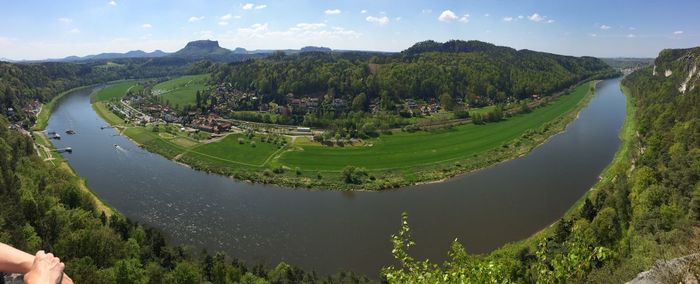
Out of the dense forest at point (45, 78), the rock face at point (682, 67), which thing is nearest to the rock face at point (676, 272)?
the rock face at point (682, 67)

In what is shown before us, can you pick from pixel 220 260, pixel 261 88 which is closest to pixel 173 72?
pixel 261 88

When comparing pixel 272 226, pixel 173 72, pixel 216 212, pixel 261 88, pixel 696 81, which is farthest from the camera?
pixel 173 72

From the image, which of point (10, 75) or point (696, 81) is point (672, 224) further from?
point (10, 75)

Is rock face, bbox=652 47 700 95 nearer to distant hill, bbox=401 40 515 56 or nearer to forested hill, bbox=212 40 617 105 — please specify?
forested hill, bbox=212 40 617 105

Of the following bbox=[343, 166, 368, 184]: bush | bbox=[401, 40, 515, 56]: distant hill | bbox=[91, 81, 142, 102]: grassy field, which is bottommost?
bbox=[343, 166, 368, 184]: bush

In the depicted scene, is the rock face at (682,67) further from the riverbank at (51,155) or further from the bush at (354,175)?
the riverbank at (51,155)

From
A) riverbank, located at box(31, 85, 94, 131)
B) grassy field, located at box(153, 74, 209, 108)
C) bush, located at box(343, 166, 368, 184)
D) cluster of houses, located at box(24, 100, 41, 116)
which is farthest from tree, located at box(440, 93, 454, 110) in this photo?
cluster of houses, located at box(24, 100, 41, 116)
